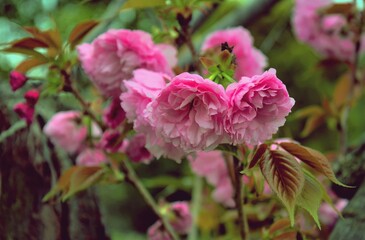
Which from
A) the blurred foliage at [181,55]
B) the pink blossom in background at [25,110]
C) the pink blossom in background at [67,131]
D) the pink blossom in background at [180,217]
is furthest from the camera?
the blurred foliage at [181,55]

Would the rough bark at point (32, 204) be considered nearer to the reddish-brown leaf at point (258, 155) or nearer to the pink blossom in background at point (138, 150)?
the pink blossom in background at point (138, 150)

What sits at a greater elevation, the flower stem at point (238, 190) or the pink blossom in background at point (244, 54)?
the pink blossom in background at point (244, 54)

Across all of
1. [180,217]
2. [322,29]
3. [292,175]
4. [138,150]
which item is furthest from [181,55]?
[292,175]

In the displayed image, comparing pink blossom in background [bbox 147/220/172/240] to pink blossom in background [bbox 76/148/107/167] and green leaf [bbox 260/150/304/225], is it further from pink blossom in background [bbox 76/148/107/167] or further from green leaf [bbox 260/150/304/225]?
green leaf [bbox 260/150/304/225]

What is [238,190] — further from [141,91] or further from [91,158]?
[91,158]

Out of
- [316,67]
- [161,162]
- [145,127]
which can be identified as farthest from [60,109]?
[161,162]

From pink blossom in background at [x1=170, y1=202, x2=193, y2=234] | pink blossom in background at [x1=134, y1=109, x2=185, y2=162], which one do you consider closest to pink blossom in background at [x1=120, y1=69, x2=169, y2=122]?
pink blossom in background at [x1=134, y1=109, x2=185, y2=162]

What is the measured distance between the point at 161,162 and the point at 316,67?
2581 millimetres

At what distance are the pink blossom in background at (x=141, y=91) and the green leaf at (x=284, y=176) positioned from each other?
0.13 metres

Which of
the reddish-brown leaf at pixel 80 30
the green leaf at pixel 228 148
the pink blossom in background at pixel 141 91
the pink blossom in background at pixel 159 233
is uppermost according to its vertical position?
the reddish-brown leaf at pixel 80 30

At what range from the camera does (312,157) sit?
60 centimetres

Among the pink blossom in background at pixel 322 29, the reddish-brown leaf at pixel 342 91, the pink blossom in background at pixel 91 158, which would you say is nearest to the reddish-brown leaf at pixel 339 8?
the pink blossom in background at pixel 322 29

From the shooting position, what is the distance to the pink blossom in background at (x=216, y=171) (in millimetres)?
895

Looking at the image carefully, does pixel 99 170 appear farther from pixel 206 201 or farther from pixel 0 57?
pixel 0 57
